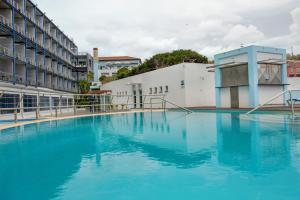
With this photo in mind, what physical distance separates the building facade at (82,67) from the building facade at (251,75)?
1195 inches

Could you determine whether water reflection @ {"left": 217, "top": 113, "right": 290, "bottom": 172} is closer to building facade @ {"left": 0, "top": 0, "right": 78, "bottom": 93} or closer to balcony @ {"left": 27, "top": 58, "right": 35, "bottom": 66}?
building facade @ {"left": 0, "top": 0, "right": 78, "bottom": 93}

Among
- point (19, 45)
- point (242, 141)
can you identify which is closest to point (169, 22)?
point (19, 45)

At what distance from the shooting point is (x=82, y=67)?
1785 inches

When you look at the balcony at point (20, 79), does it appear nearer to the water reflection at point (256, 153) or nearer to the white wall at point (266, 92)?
the white wall at point (266, 92)

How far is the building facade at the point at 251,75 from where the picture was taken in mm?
17562

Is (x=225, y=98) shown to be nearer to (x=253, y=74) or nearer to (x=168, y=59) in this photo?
(x=253, y=74)

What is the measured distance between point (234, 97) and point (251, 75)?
92.0 inches

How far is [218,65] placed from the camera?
19.6 meters

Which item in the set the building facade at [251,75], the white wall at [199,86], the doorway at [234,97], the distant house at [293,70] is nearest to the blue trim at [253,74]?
the building facade at [251,75]

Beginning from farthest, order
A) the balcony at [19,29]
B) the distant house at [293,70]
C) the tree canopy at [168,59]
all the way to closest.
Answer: the tree canopy at [168,59]
the distant house at [293,70]
the balcony at [19,29]

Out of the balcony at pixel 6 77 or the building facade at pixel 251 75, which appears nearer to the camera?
the building facade at pixel 251 75

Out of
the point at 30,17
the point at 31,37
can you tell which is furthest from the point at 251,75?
the point at 30,17

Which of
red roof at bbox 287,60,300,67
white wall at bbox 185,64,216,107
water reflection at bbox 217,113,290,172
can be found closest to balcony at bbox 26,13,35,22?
white wall at bbox 185,64,216,107

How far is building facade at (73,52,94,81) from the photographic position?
1795 inches
